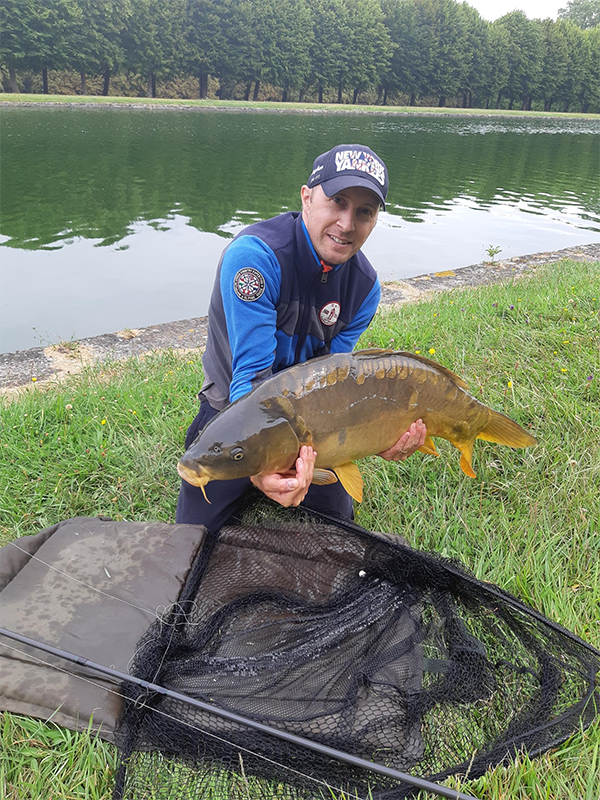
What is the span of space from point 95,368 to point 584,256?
6.82 metres

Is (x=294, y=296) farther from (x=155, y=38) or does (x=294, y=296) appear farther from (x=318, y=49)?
(x=318, y=49)

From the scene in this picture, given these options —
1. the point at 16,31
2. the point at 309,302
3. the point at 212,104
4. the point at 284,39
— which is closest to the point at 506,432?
the point at 309,302

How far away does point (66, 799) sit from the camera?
1.25 m

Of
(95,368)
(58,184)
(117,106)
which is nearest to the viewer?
(95,368)

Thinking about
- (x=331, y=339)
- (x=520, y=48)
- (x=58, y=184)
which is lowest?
(x=58, y=184)

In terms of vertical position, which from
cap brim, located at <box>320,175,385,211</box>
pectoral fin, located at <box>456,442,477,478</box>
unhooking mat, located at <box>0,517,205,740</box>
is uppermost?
cap brim, located at <box>320,175,385,211</box>

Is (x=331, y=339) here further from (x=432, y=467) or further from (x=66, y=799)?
(x=66, y=799)

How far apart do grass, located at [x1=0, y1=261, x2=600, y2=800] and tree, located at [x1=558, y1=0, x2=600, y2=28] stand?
3748 inches

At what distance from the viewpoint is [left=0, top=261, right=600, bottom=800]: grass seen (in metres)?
1.31

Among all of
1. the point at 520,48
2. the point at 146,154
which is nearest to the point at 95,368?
the point at 146,154

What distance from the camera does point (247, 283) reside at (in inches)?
75.1

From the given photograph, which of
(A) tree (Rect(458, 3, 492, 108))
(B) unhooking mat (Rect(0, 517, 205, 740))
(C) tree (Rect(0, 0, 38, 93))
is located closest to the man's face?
(B) unhooking mat (Rect(0, 517, 205, 740))

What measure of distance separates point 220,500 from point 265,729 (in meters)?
0.99

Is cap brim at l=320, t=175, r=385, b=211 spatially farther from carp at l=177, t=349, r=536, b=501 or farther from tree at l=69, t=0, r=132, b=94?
tree at l=69, t=0, r=132, b=94
